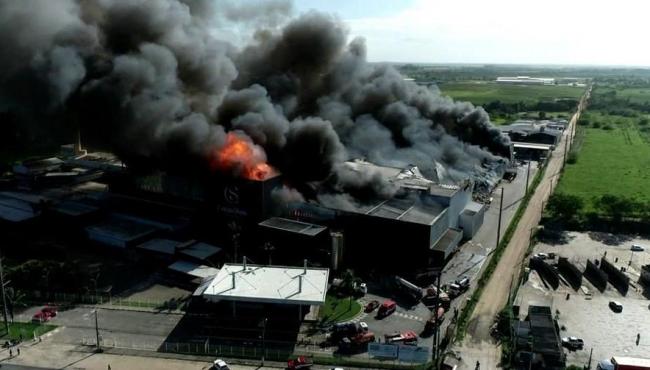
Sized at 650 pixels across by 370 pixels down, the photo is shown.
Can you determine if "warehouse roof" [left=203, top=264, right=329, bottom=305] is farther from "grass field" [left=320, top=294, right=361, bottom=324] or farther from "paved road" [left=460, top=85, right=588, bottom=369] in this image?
"paved road" [left=460, top=85, right=588, bottom=369]

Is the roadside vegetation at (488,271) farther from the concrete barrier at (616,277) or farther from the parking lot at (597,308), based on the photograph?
the concrete barrier at (616,277)

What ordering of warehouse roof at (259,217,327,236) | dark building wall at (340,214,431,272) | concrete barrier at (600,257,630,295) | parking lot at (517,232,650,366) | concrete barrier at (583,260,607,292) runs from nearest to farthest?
1. parking lot at (517,232,650,366)
2. concrete barrier at (600,257,630,295)
3. concrete barrier at (583,260,607,292)
4. dark building wall at (340,214,431,272)
5. warehouse roof at (259,217,327,236)

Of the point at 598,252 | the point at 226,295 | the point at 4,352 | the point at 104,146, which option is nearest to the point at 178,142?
the point at 104,146

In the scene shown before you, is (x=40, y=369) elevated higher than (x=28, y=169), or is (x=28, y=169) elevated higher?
(x=28, y=169)

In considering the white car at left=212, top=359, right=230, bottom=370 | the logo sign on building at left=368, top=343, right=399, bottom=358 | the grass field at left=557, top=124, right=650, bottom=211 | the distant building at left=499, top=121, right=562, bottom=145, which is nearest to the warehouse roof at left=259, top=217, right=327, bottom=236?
the logo sign on building at left=368, top=343, right=399, bottom=358

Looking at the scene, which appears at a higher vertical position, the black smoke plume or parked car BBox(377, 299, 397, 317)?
the black smoke plume

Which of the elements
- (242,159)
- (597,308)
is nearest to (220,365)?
(242,159)

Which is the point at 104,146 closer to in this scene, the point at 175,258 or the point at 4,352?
the point at 175,258
